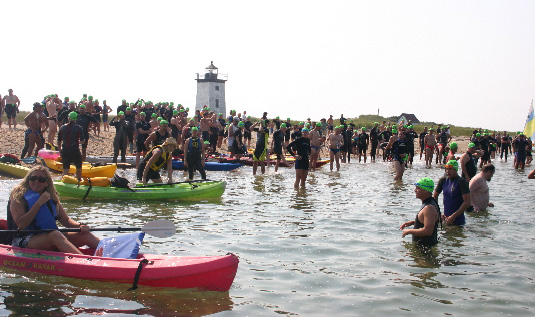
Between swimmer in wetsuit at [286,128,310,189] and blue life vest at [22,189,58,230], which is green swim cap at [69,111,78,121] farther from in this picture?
blue life vest at [22,189,58,230]

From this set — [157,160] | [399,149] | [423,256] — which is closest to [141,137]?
[157,160]

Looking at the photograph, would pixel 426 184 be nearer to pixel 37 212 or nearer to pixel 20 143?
pixel 37 212

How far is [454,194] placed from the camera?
9.77 metres

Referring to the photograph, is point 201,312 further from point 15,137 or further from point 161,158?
point 15,137

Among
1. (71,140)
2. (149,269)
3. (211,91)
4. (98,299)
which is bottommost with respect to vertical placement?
(98,299)

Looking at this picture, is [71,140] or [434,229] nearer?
[434,229]

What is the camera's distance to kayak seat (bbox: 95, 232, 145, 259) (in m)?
7.37

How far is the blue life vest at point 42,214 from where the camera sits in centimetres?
713

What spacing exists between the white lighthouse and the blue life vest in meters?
47.6

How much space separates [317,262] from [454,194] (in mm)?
2771

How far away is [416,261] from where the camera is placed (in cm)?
840

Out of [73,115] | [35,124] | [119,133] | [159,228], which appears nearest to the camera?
[159,228]

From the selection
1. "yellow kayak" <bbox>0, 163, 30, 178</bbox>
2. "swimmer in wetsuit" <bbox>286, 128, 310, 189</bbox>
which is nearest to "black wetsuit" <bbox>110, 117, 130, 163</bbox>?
"yellow kayak" <bbox>0, 163, 30, 178</bbox>

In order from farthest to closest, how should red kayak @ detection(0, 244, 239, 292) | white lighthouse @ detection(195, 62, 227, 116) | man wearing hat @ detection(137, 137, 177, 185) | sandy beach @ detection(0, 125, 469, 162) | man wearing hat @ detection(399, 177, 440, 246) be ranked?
white lighthouse @ detection(195, 62, 227, 116), sandy beach @ detection(0, 125, 469, 162), man wearing hat @ detection(137, 137, 177, 185), man wearing hat @ detection(399, 177, 440, 246), red kayak @ detection(0, 244, 239, 292)
